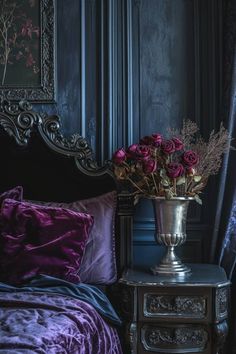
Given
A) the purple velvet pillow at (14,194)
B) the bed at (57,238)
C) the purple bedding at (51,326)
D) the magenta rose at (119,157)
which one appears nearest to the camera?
the purple bedding at (51,326)

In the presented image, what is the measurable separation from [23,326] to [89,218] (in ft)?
A: 2.95

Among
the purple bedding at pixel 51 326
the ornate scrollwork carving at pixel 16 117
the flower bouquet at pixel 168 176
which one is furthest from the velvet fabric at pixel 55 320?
the ornate scrollwork carving at pixel 16 117

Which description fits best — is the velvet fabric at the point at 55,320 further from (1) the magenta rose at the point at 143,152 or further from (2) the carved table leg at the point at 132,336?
(1) the magenta rose at the point at 143,152

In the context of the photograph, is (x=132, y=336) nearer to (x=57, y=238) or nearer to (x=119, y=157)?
(x=57, y=238)

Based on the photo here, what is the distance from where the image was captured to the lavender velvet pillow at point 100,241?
2885mm

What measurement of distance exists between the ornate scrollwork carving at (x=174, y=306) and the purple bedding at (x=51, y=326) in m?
0.21

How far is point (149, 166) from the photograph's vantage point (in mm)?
2744

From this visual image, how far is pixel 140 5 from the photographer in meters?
3.28

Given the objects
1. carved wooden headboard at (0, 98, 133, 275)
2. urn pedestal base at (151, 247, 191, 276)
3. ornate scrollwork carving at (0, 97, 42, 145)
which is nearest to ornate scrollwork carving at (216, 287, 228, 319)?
urn pedestal base at (151, 247, 191, 276)

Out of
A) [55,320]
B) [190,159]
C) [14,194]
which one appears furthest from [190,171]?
[55,320]

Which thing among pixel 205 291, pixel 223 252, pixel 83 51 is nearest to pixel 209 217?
pixel 223 252

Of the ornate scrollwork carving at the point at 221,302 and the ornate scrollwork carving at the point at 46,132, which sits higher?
the ornate scrollwork carving at the point at 46,132

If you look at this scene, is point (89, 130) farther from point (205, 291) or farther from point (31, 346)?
point (31, 346)

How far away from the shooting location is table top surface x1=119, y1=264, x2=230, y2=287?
8.60 feet
